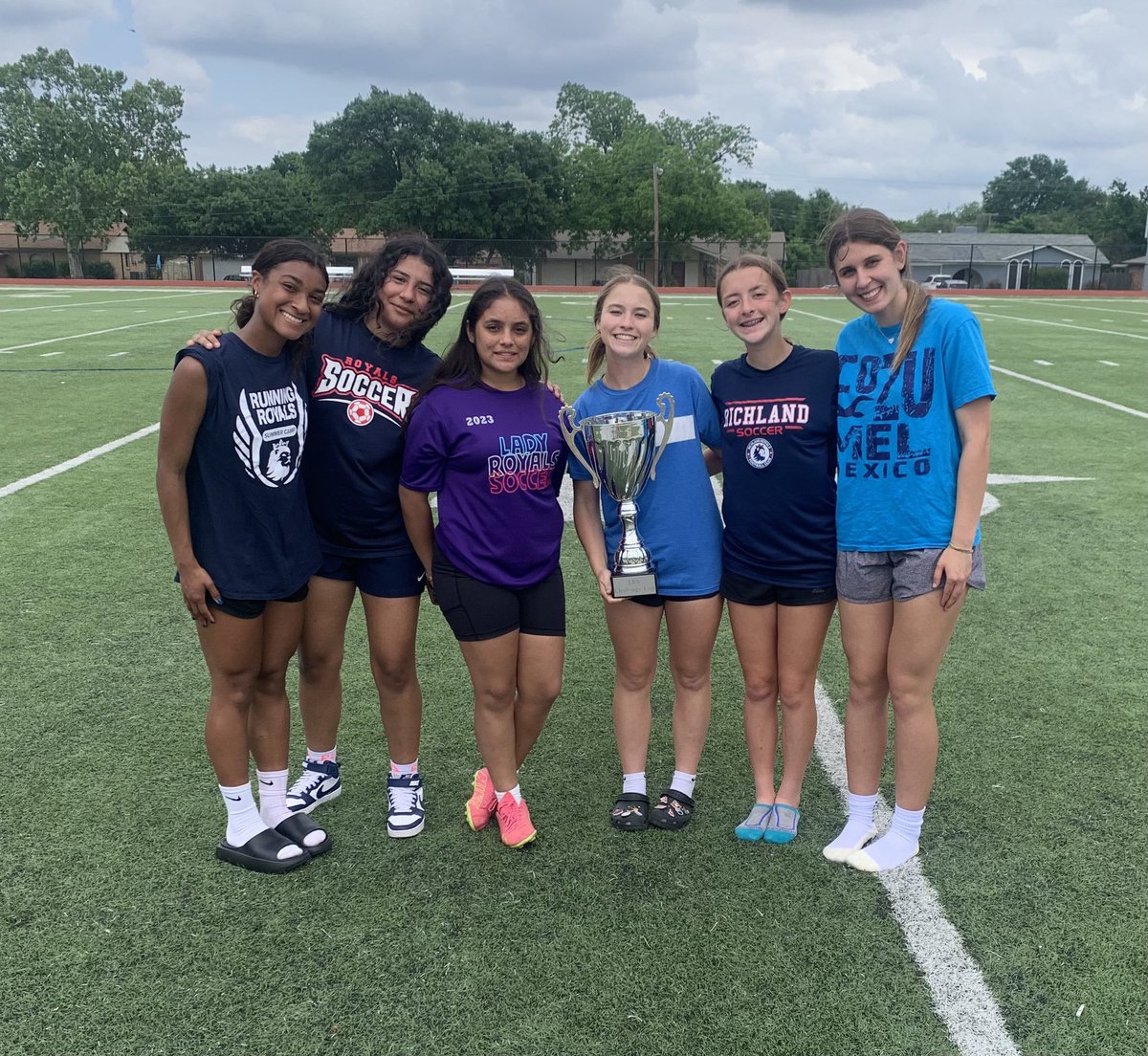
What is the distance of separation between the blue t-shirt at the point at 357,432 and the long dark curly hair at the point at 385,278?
34 mm

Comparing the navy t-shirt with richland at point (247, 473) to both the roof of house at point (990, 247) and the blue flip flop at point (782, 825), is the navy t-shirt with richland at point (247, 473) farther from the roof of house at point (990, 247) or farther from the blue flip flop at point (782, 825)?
the roof of house at point (990, 247)

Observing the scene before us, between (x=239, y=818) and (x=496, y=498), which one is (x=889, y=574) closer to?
(x=496, y=498)

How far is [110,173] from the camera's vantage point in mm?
54750

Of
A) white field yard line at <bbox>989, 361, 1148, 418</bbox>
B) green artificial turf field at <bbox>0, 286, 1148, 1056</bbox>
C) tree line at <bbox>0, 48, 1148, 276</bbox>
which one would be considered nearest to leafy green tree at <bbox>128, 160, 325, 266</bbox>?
tree line at <bbox>0, 48, 1148, 276</bbox>

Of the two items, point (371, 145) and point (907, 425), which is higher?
point (371, 145)

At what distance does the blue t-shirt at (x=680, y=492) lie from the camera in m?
2.71

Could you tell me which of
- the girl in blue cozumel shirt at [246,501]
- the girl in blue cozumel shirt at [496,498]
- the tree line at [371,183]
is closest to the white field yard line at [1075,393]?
the girl in blue cozumel shirt at [496,498]

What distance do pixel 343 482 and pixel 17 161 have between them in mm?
73049

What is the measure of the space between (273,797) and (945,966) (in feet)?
6.28

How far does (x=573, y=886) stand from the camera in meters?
2.60

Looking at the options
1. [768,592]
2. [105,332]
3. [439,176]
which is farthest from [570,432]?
[439,176]

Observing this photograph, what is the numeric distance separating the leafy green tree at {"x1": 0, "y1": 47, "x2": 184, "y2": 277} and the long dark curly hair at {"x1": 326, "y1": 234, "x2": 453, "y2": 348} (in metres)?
56.3

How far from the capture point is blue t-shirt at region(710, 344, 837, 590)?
259 cm

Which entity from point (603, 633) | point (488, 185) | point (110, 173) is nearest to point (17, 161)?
point (110, 173)
